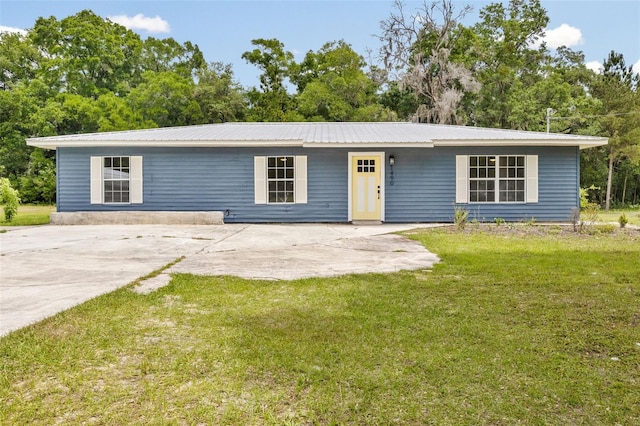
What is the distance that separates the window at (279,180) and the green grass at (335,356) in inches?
304

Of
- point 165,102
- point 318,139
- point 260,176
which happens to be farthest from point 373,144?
point 165,102

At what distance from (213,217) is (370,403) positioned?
10.3 metres

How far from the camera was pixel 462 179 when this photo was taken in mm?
12031

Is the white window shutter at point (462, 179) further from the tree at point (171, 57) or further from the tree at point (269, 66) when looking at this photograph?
the tree at point (171, 57)

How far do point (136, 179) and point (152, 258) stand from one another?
264 inches

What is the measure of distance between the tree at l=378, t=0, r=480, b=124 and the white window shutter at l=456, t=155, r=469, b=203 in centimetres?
1387

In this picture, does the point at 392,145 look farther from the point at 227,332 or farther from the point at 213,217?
the point at 227,332

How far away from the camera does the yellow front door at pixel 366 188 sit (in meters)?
12.2

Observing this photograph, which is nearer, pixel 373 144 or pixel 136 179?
pixel 373 144

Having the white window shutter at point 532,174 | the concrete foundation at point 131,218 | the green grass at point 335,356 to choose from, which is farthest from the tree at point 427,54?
the green grass at point 335,356

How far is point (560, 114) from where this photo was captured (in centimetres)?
2205

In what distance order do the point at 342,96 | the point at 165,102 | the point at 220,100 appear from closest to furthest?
1. the point at 342,96
2. the point at 165,102
3. the point at 220,100

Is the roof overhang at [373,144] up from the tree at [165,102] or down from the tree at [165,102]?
down

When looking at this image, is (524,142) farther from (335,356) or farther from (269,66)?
(269,66)
